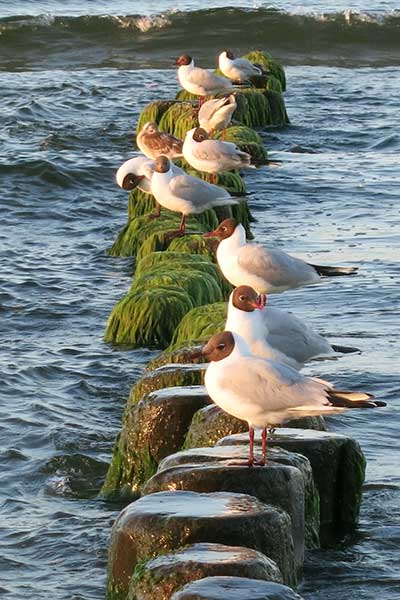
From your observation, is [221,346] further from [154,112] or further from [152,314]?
[154,112]

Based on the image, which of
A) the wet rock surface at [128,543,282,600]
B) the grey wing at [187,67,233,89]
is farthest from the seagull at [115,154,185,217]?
the wet rock surface at [128,543,282,600]

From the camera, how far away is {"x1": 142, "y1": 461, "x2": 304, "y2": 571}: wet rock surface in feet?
19.9

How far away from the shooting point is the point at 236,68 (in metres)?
18.8

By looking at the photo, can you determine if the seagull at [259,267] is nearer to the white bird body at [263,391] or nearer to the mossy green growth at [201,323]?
the mossy green growth at [201,323]

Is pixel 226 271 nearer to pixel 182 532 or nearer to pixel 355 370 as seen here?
pixel 355 370

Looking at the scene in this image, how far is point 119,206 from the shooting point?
49.4ft

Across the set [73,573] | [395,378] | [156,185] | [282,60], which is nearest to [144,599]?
[73,573]

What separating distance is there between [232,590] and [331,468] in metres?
2.06

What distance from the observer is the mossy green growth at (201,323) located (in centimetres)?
870

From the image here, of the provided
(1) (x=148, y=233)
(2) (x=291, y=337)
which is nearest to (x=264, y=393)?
(2) (x=291, y=337)

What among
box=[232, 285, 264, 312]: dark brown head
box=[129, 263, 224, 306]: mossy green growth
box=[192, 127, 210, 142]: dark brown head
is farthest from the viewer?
box=[192, 127, 210, 142]: dark brown head

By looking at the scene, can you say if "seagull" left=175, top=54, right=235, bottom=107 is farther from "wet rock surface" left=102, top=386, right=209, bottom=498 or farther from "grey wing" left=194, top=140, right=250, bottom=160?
"wet rock surface" left=102, top=386, right=209, bottom=498

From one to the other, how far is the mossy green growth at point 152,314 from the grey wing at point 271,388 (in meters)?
3.75

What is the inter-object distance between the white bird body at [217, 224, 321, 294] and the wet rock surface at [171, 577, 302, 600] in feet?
12.8
